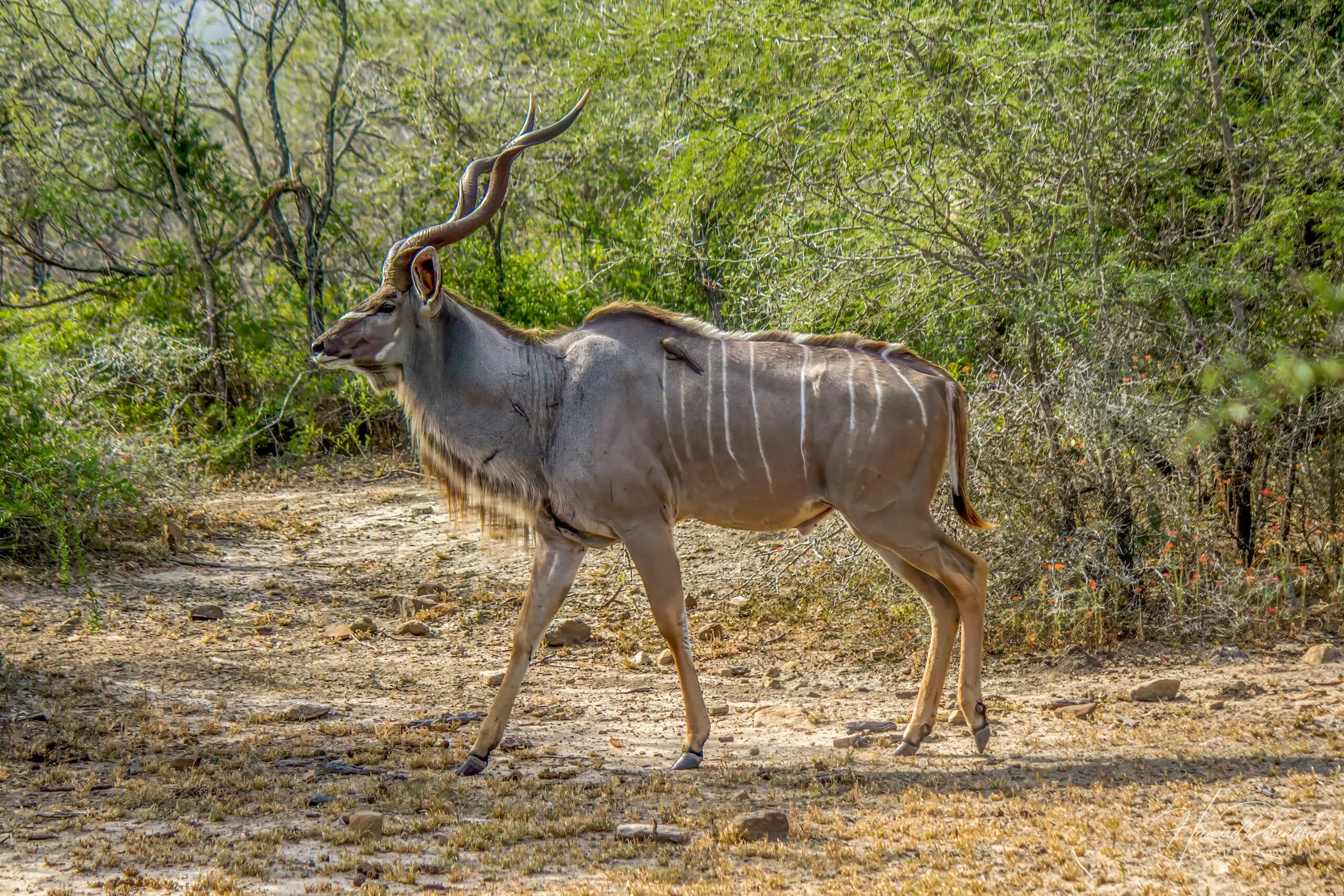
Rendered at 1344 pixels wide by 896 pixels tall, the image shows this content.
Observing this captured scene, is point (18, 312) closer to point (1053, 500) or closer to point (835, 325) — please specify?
point (835, 325)

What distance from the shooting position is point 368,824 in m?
3.81

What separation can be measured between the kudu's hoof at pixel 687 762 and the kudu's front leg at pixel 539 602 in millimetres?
650

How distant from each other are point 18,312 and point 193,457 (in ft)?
10.1

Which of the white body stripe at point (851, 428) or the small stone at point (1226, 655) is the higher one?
the white body stripe at point (851, 428)

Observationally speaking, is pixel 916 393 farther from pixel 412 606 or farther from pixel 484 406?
pixel 412 606

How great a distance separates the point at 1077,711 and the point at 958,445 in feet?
3.97

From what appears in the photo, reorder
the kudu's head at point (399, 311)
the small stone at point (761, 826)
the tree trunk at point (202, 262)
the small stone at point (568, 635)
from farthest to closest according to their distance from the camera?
the tree trunk at point (202, 262) < the small stone at point (568, 635) < the kudu's head at point (399, 311) < the small stone at point (761, 826)

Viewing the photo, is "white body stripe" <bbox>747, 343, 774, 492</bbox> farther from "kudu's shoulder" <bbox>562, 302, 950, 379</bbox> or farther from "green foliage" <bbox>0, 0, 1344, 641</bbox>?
"green foliage" <bbox>0, 0, 1344, 641</bbox>

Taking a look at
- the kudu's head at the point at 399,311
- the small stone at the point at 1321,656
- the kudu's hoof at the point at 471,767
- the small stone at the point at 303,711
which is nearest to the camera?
the kudu's hoof at the point at 471,767

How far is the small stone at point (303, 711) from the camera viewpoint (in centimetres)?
520

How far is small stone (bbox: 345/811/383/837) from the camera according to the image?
380 cm

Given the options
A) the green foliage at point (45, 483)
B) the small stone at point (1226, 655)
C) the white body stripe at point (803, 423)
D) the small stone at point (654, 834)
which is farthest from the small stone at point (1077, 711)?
the green foliage at point (45, 483)

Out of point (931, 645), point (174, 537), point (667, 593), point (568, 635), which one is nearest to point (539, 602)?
point (667, 593)

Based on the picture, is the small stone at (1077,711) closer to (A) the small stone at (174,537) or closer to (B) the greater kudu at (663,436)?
(B) the greater kudu at (663,436)
